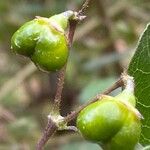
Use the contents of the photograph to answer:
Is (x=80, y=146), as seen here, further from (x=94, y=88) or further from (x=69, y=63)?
(x=69, y=63)

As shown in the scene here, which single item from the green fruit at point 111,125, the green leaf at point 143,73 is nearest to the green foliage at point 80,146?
the green leaf at point 143,73

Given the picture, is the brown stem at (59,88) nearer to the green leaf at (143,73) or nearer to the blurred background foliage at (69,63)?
the green leaf at (143,73)

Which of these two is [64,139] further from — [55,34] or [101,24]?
[55,34]

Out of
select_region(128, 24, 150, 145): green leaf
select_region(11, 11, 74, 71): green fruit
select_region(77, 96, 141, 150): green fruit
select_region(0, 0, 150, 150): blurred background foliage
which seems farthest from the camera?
select_region(0, 0, 150, 150): blurred background foliage

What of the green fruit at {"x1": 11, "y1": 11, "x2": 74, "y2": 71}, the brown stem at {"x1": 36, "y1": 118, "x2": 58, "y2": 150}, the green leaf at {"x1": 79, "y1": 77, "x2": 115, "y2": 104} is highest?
the green fruit at {"x1": 11, "y1": 11, "x2": 74, "y2": 71}

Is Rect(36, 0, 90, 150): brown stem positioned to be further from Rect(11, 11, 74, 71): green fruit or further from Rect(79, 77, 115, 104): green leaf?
Rect(79, 77, 115, 104): green leaf

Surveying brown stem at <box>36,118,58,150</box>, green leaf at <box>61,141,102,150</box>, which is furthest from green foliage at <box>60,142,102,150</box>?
brown stem at <box>36,118,58,150</box>
